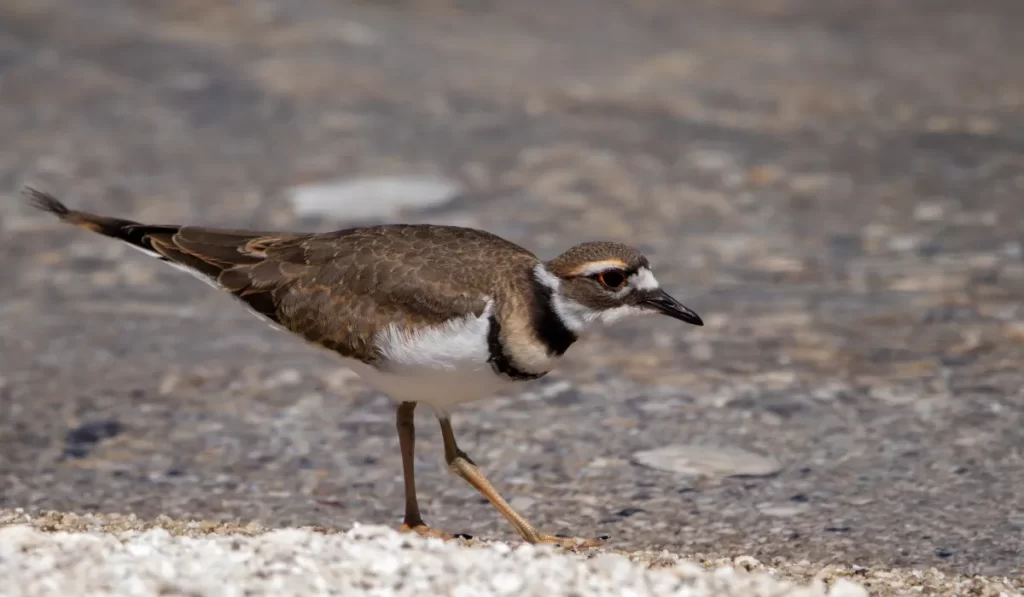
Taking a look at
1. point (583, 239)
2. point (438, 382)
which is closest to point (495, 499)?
point (438, 382)

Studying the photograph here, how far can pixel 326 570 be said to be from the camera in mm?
3697

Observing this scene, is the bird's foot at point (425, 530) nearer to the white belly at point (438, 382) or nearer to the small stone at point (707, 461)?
the white belly at point (438, 382)

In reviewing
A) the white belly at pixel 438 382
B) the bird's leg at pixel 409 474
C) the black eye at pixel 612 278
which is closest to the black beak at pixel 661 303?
the black eye at pixel 612 278

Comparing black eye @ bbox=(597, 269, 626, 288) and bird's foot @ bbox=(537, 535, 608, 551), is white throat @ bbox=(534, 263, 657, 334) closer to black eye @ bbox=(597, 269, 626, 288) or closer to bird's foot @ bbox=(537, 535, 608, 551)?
black eye @ bbox=(597, 269, 626, 288)

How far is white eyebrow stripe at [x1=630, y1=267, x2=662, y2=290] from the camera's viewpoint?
4.78 meters

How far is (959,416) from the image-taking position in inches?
234

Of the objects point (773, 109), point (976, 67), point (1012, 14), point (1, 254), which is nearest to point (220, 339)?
point (1, 254)

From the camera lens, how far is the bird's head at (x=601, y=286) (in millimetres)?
4703

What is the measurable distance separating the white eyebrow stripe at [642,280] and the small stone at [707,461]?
3.61ft

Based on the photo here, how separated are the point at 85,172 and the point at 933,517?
20.8ft

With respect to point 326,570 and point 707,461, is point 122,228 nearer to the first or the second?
point 326,570

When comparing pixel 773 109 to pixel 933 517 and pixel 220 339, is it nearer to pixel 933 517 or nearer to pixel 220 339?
pixel 220 339

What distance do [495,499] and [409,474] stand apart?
1.17 feet

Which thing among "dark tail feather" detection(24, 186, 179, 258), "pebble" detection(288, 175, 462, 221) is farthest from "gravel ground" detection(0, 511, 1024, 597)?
"pebble" detection(288, 175, 462, 221)
